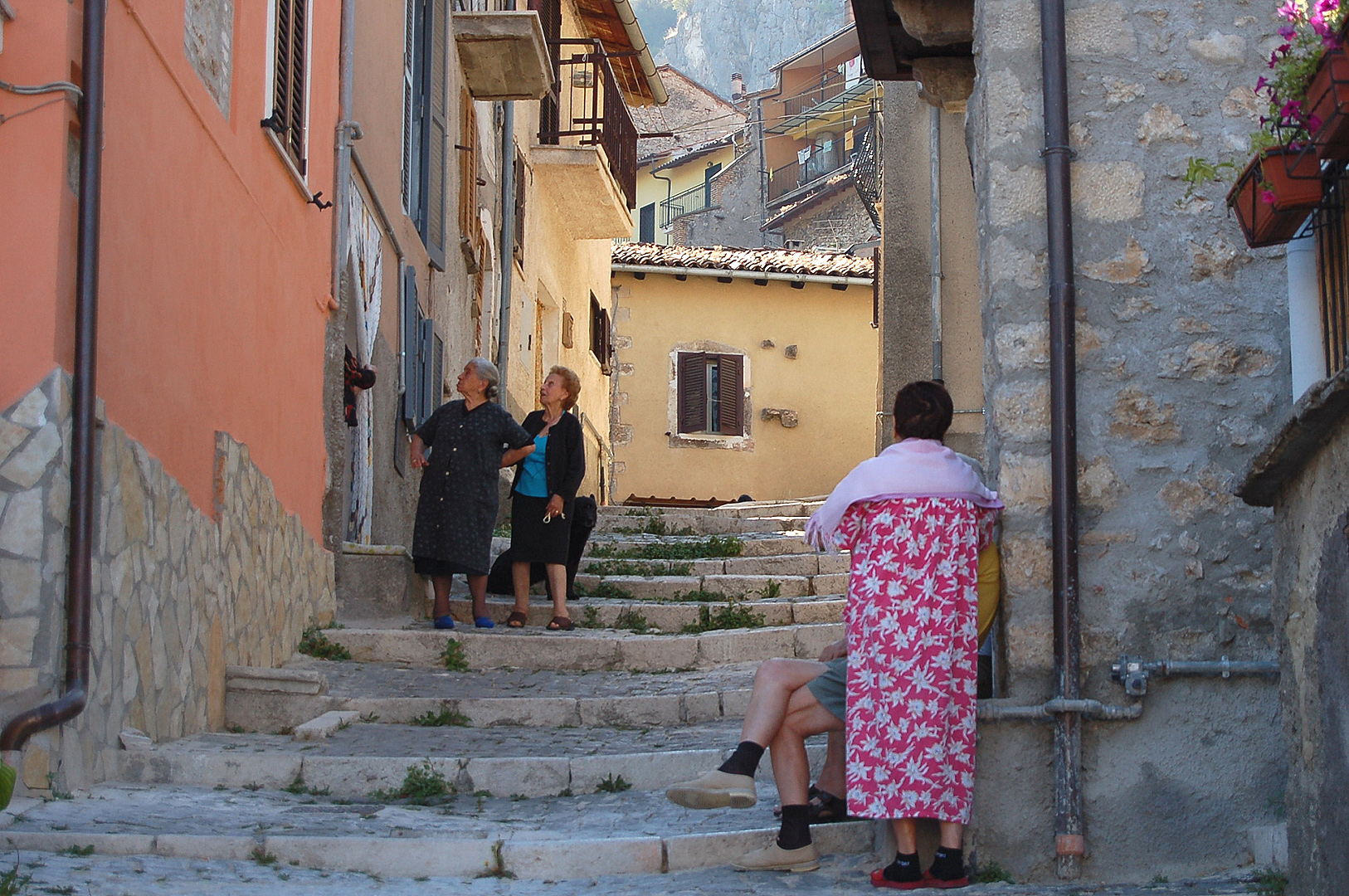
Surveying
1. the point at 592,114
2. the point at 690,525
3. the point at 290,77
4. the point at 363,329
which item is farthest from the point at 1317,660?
the point at 592,114

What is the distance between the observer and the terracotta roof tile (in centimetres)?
2502

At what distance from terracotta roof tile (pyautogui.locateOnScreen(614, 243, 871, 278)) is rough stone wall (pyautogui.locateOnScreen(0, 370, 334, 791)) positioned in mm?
17798

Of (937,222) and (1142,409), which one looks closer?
(1142,409)

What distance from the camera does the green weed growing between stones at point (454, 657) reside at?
7.92 meters

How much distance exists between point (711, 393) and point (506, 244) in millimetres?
10233

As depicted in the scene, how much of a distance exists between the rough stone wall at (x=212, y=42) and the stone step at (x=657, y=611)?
11.4ft

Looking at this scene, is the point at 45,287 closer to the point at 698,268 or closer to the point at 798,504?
the point at 798,504

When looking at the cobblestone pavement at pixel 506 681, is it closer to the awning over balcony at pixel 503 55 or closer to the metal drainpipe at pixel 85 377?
the metal drainpipe at pixel 85 377

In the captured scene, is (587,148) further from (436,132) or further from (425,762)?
(425,762)

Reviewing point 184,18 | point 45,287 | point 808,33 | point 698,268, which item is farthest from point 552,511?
point 808,33

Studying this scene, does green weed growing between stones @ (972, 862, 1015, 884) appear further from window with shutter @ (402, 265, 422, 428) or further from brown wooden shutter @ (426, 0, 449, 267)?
brown wooden shutter @ (426, 0, 449, 267)

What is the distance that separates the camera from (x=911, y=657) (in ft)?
14.8

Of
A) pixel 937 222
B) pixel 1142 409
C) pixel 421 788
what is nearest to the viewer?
pixel 1142 409

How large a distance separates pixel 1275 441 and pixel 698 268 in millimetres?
21533
